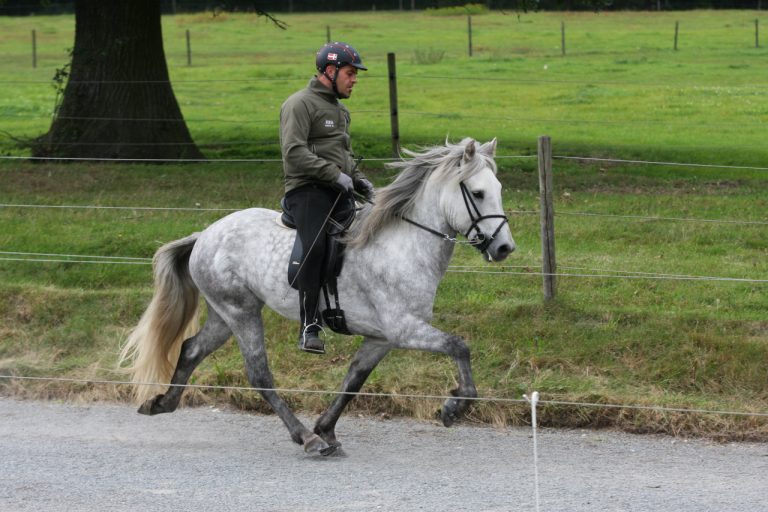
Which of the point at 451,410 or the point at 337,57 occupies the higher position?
the point at 337,57

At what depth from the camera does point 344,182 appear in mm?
7418

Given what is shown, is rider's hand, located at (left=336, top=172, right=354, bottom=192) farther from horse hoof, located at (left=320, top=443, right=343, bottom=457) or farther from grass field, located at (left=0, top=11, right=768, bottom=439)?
grass field, located at (left=0, top=11, right=768, bottom=439)

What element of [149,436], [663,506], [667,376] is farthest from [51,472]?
[667,376]

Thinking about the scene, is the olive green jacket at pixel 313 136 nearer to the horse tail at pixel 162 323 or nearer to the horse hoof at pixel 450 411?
the horse tail at pixel 162 323

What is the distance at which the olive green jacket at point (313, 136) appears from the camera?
7.36m

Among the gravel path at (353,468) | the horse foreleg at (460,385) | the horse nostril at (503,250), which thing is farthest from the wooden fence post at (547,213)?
the horse foreleg at (460,385)

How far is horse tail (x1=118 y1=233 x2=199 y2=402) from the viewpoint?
27.1 feet

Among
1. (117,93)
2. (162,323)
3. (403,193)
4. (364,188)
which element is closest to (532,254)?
(364,188)

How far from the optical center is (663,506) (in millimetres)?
6434

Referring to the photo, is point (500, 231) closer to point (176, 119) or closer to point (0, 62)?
point (176, 119)

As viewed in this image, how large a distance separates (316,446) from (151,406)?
4.17 ft

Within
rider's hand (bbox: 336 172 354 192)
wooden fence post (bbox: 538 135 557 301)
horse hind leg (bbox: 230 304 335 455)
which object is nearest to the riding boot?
horse hind leg (bbox: 230 304 335 455)

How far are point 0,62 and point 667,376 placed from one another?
3225 cm

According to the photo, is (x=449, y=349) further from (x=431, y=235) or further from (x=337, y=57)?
(x=337, y=57)
